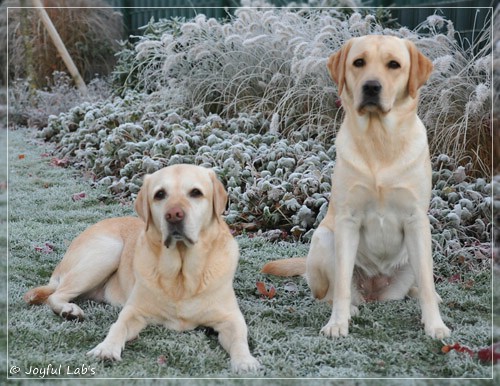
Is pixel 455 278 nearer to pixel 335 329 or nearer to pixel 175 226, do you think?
pixel 335 329

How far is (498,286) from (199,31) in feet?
10.9


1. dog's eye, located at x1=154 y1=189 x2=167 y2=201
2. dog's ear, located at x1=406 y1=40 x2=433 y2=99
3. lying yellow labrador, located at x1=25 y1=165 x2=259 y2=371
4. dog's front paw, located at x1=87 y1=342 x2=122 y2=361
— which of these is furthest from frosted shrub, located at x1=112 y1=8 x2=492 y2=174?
dog's front paw, located at x1=87 y1=342 x2=122 y2=361

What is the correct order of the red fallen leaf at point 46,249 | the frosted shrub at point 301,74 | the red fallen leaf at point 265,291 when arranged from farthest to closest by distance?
the frosted shrub at point 301,74, the red fallen leaf at point 46,249, the red fallen leaf at point 265,291

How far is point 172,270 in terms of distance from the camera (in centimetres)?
347

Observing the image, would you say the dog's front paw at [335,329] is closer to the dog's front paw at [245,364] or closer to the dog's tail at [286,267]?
the dog's front paw at [245,364]

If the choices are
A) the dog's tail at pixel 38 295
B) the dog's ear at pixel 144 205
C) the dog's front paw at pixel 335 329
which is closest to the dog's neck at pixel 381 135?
the dog's front paw at pixel 335 329

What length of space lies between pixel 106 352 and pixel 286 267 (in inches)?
50.8

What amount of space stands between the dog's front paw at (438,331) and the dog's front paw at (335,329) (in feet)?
1.23

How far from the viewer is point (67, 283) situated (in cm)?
383

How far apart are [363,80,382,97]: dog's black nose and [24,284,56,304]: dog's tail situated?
192cm

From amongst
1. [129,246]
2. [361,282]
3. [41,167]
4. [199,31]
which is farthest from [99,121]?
[361,282]

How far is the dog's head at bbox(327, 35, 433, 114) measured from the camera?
3.29m

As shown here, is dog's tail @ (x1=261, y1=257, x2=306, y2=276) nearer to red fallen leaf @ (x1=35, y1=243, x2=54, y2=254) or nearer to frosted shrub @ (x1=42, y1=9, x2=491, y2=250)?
frosted shrub @ (x1=42, y1=9, x2=491, y2=250)

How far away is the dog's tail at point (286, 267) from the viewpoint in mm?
4160
